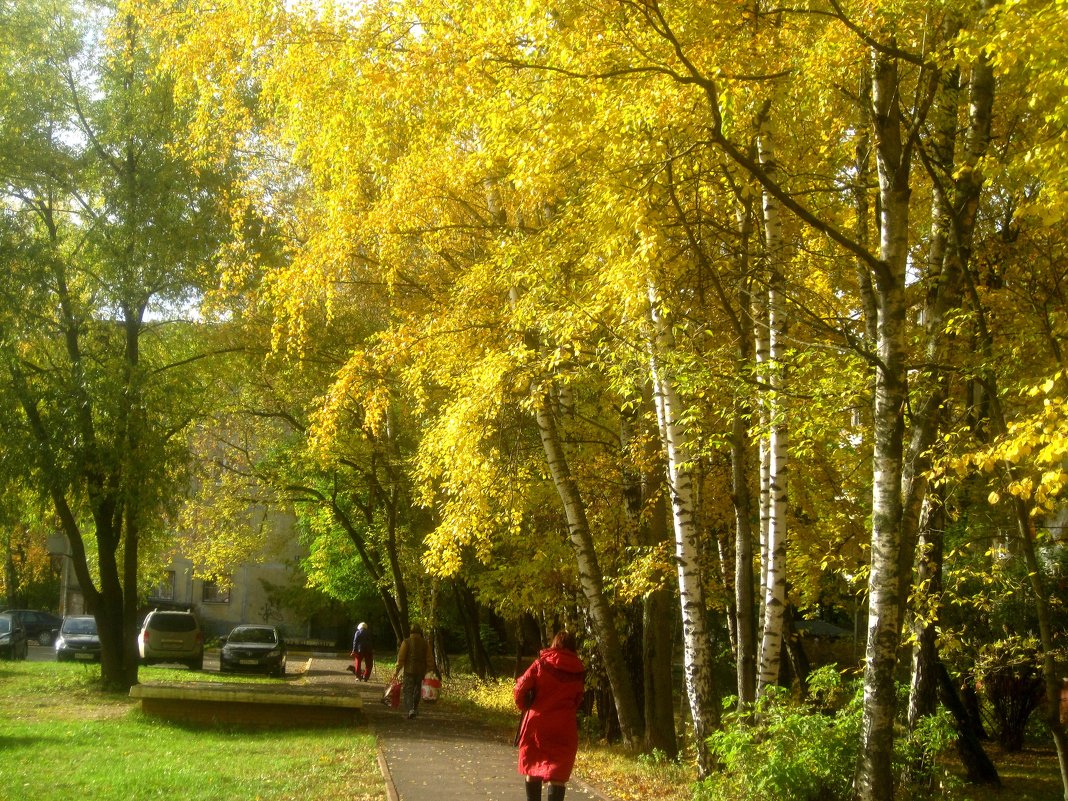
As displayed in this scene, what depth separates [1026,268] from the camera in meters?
11.5

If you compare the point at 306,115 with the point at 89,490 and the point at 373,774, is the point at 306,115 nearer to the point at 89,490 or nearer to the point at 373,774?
the point at 373,774

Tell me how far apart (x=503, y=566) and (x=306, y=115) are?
31.6ft

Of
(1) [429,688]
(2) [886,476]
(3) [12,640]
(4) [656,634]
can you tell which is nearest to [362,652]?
(1) [429,688]

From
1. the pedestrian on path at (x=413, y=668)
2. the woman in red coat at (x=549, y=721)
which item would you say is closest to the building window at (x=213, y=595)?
the pedestrian on path at (x=413, y=668)

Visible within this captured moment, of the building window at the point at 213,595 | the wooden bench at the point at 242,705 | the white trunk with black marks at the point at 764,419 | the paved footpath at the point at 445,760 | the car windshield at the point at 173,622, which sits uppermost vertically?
the white trunk with black marks at the point at 764,419

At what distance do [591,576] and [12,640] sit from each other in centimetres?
2802

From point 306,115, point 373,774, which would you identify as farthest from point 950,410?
point 306,115

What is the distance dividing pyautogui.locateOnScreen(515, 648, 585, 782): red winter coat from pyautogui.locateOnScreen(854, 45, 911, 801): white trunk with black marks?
2227 mm

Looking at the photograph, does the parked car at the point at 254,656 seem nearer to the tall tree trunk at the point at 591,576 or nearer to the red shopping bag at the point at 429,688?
the red shopping bag at the point at 429,688

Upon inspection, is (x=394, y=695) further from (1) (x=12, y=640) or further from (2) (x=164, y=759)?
(1) (x=12, y=640)

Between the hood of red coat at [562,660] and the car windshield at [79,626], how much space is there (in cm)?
3023

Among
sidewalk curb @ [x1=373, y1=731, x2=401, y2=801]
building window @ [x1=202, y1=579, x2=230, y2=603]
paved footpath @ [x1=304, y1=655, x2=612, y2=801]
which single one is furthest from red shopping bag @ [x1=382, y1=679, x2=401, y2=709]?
building window @ [x1=202, y1=579, x2=230, y2=603]

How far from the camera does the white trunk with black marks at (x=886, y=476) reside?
300 inches

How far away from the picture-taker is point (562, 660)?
28.2 ft
